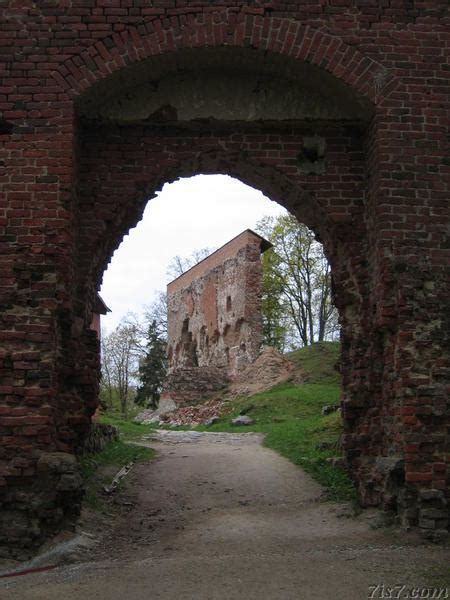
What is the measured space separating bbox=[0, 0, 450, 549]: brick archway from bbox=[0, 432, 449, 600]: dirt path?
0.65 metres

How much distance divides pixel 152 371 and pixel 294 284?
1001 cm

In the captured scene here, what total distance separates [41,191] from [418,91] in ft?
13.4

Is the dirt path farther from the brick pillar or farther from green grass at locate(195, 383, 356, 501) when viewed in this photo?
the brick pillar

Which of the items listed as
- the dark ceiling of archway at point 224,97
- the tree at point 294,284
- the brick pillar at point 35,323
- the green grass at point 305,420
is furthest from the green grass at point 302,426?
the tree at point 294,284

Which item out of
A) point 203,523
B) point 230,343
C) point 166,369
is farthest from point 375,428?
point 166,369

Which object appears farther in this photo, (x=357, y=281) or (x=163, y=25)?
(x=357, y=281)

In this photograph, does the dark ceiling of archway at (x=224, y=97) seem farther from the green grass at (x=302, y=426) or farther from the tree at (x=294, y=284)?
the tree at (x=294, y=284)

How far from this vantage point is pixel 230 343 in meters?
29.5

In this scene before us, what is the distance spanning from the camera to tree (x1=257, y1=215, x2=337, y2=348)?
1464 inches

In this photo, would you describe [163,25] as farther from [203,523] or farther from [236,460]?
[236,460]

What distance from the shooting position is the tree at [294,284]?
122ft

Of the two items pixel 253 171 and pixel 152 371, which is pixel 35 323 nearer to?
pixel 253 171

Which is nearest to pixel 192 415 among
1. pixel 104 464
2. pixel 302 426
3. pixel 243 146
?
pixel 302 426

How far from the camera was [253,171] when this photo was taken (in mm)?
8055
